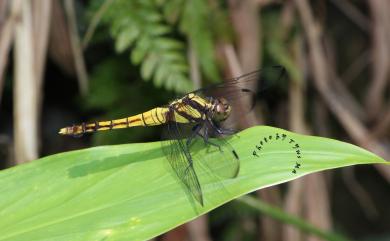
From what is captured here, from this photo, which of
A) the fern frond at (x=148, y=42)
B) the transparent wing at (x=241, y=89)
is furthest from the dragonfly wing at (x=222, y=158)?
the fern frond at (x=148, y=42)

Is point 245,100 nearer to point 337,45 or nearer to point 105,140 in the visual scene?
point 105,140

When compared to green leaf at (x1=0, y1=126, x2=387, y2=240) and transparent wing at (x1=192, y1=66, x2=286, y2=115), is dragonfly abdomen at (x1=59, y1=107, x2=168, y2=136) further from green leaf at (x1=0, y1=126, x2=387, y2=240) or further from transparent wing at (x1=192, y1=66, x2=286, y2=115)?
green leaf at (x1=0, y1=126, x2=387, y2=240)

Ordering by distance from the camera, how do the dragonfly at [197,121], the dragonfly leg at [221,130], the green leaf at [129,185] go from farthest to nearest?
the dragonfly leg at [221,130], the dragonfly at [197,121], the green leaf at [129,185]

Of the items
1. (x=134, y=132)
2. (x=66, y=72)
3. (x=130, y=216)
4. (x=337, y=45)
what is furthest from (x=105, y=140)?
(x=337, y=45)

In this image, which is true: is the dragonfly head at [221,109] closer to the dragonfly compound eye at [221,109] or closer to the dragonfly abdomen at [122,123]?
→ the dragonfly compound eye at [221,109]

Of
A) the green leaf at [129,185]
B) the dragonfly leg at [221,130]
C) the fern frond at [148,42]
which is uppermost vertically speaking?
the fern frond at [148,42]
